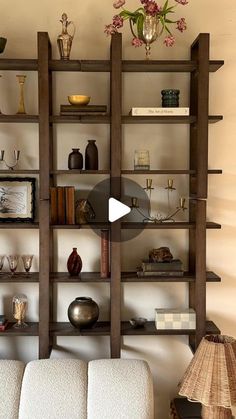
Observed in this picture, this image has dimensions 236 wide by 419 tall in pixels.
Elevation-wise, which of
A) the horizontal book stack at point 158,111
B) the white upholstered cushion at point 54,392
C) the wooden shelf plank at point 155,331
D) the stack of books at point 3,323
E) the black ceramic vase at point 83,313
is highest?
the horizontal book stack at point 158,111

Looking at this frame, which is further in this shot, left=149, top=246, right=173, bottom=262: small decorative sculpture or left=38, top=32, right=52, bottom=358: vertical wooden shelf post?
left=149, top=246, right=173, bottom=262: small decorative sculpture

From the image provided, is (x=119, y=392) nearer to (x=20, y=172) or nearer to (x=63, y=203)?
(x=63, y=203)

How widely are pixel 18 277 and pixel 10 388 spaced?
0.68 metres

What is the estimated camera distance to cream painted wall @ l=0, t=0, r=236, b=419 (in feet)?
9.55

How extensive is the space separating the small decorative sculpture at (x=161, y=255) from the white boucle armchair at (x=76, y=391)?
656mm

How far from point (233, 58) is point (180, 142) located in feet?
1.86

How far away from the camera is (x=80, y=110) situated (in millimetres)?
2693

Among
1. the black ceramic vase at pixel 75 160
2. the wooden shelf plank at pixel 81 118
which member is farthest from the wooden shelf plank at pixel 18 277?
the wooden shelf plank at pixel 81 118

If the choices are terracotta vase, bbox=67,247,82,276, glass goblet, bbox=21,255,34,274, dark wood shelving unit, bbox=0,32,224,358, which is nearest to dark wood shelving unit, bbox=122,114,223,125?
dark wood shelving unit, bbox=0,32,224,358

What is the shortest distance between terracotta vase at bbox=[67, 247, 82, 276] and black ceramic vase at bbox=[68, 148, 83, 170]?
0.46 metres

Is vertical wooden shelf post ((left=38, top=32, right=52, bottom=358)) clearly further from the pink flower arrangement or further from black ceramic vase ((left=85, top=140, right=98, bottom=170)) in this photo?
the pink flower arrangement

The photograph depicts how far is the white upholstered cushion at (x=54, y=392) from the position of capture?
7.13ft

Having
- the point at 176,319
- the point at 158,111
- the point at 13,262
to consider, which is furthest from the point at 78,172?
the point at 176,319
